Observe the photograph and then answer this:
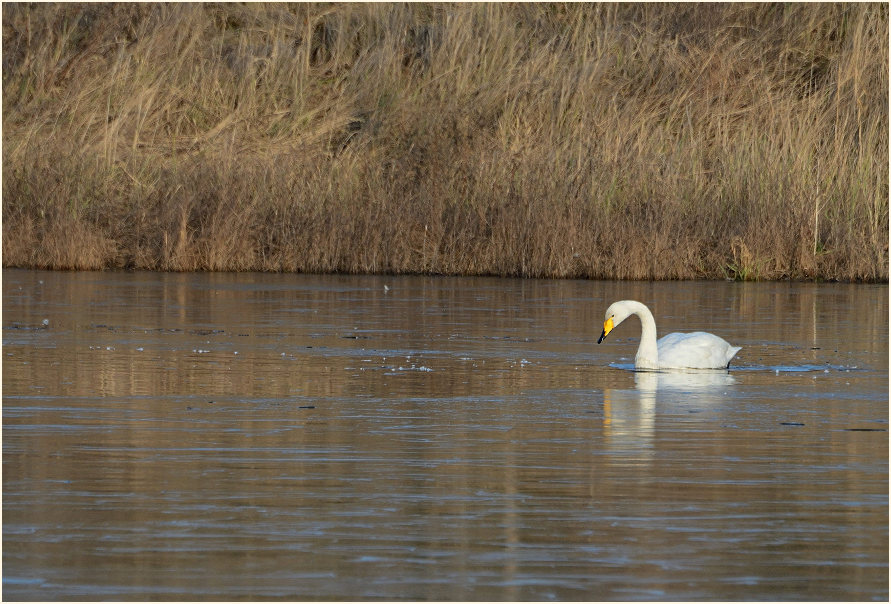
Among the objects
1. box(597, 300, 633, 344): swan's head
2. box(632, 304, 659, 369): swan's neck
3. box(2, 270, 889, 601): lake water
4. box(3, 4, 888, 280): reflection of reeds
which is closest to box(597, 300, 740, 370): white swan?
box(632, 304, 659, 369): swan's neck

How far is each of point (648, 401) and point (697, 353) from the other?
188 cm

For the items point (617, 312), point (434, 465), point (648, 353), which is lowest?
point (434, 465)

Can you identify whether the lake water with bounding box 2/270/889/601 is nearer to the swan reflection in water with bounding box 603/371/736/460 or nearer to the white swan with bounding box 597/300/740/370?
the swan reflection in water with bounding box 603/371/736/460

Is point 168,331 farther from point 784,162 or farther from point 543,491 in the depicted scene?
point 784,162

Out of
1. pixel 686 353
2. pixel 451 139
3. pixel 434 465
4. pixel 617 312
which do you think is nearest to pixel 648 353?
pixel 686 353

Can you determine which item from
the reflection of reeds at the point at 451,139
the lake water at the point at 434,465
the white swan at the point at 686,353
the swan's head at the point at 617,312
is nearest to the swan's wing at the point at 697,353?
the white swan at the point at 686,353

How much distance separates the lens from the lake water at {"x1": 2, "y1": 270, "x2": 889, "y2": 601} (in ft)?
16.5

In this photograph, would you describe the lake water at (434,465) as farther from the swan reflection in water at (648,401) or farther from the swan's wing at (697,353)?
the swan's wing at (697,353)

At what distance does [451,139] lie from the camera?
77.6 ft

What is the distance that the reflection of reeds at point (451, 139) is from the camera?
20.8 m

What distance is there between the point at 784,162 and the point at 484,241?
3.93 m

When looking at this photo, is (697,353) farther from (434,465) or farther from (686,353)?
(434,465)

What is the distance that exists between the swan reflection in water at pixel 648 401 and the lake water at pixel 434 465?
4 centimetres

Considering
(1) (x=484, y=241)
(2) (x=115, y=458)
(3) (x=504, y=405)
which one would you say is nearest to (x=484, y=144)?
(1) (x=484, y=241)
